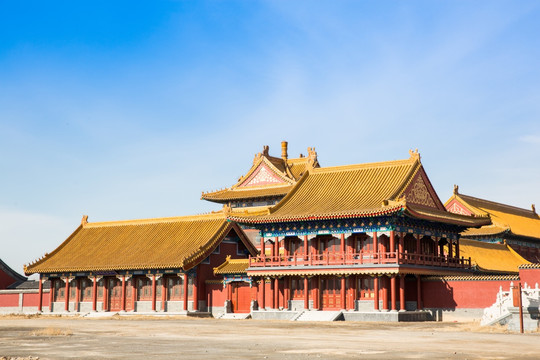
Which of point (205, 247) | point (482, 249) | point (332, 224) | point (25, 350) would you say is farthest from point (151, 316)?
point (25, 350)

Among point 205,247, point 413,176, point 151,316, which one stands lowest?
point 151,316

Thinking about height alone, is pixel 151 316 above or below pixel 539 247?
below

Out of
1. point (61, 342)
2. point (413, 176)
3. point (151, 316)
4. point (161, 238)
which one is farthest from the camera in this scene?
point (161, 238)

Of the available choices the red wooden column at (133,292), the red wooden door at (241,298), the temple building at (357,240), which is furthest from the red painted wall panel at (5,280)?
the temple building at (357,240)

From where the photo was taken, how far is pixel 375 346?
2336cm

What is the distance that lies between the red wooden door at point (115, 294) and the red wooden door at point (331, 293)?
16.7 m

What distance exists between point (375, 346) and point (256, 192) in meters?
47.0

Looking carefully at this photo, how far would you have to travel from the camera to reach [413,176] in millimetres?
48375

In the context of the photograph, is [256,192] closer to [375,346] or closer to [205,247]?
[205,247]

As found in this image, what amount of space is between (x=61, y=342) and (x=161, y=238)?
33.1 m

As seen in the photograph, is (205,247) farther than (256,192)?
No

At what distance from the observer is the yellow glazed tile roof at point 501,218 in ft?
213

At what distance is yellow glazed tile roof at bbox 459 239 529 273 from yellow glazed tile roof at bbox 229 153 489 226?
6449 millimetres

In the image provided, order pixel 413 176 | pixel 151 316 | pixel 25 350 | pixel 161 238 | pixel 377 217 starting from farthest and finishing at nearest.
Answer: pixel 161 238, pixel 151 316, pixel 413 176, pixel 377 217, pixel 25 350
